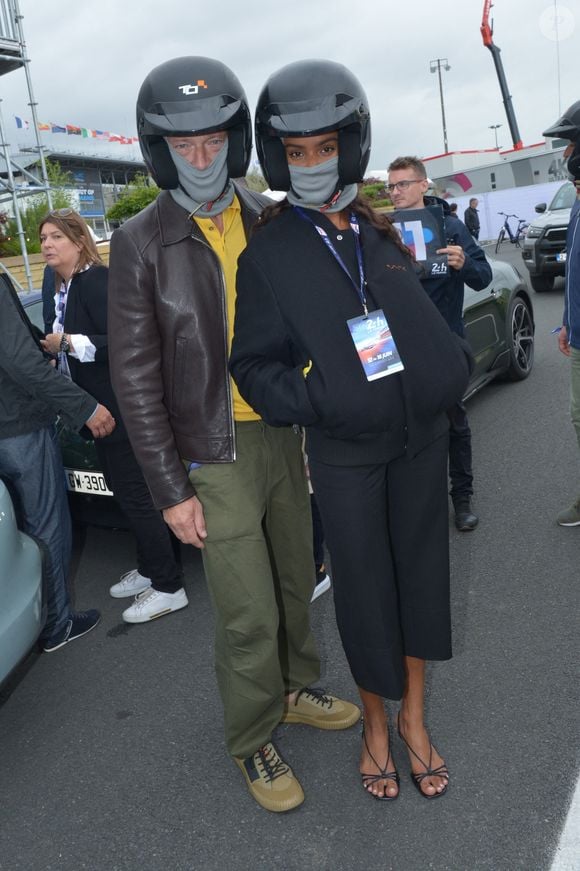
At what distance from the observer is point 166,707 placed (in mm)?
3057

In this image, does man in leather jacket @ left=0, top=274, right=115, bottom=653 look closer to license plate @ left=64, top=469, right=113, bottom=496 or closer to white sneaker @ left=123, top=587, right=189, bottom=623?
white sneaker @ left=123, top=587, right=189, bottom=623

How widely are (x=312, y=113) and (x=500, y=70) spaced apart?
6052 centimetres

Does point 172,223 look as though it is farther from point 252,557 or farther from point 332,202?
point 252,557

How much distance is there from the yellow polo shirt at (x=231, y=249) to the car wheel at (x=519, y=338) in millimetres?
4543

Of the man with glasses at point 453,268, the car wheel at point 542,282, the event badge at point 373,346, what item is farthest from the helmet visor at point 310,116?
the car wheel at point 542,282

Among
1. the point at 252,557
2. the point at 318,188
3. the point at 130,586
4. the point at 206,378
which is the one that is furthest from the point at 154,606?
the point at 318,188

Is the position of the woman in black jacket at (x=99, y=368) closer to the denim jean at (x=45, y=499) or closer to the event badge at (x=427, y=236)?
the denim jean at (x=45, y=499)

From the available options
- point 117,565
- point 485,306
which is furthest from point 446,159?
point 117,565

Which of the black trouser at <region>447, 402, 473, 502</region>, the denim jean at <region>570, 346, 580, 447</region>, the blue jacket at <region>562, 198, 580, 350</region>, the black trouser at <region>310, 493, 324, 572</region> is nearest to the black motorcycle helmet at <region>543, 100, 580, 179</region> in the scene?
the blue jacket at <region>562, 198, 580, 350</region>

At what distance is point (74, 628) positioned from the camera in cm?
379

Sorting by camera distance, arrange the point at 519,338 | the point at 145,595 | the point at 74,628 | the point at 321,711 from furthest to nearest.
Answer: the point at 519,338 < the point at 145,595 < the point at 74,628 < the point at 321,711

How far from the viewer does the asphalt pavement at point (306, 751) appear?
7.34ft

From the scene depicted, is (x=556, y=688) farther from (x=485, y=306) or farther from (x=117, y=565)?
(x=485, y=306)

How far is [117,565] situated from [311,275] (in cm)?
305
